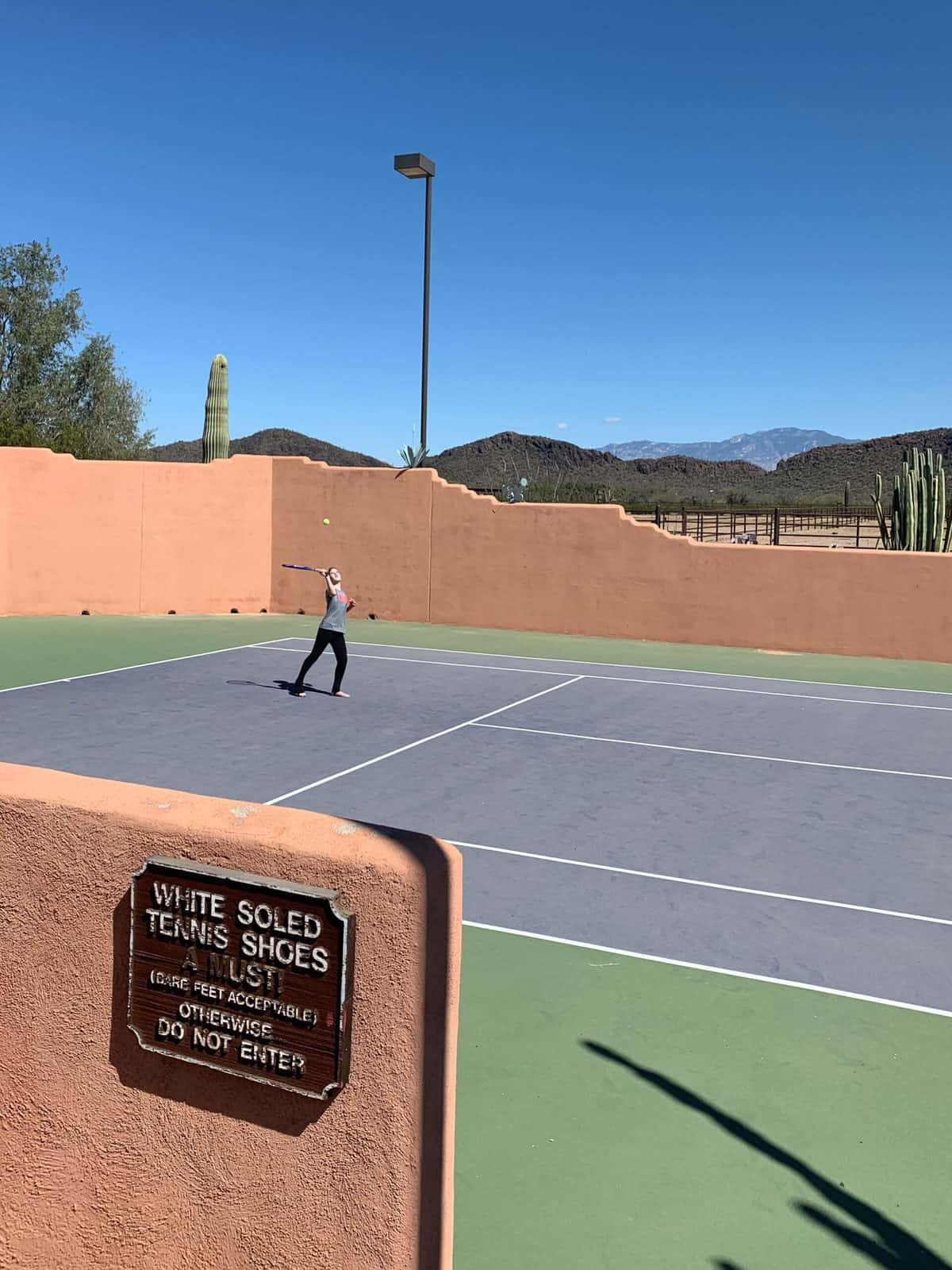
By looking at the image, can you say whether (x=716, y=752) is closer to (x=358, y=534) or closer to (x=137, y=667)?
(x=137, y=667)

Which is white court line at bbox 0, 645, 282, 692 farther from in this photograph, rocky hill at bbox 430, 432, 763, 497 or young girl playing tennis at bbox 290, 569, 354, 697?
rocky hill at bbox 430, 432, 763, 497

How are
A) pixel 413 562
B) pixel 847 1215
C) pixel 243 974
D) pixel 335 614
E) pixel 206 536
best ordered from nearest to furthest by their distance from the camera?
pixel 243 974
pixel 847 1215
pixel 335 614
pixel 413 562
pixel 206 536

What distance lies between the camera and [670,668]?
20.3m

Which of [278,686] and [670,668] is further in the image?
[670,668]

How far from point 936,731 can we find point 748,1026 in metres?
9.58

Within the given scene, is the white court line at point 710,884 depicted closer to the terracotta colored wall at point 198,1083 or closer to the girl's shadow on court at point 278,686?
the terracotta colored wall at point 198,1083

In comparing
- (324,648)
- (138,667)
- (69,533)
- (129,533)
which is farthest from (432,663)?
(69,533)

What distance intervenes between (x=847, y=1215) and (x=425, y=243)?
23.8 metres

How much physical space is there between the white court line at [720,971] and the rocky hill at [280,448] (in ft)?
336

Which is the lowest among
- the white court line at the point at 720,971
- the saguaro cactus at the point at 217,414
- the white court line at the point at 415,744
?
the white court line at the point at 720,971

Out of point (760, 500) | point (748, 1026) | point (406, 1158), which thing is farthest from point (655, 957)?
point (760, 500)

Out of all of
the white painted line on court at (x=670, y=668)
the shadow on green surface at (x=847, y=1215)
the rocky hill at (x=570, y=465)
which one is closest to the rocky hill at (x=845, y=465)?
the rocky hill at (x=570, y=465)

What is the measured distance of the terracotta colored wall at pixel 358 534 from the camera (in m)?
26.0

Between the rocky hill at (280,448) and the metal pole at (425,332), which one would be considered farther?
the rocky hill at (280,448)
